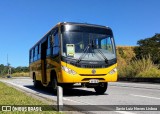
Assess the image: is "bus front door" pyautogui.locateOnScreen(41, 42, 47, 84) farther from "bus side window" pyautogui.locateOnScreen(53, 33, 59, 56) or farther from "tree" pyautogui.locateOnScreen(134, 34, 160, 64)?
"tree" pyautogui.locateOnScreen(134, 34, 160, 64)

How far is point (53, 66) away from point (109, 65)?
8.52 feet

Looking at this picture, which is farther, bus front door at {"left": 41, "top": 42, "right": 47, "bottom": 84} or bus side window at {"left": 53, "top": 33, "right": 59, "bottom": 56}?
bus front door at {"left": 41, "top": 42, "right": 47, "bottom": 84}

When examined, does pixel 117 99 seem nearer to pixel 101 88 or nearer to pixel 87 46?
pixel 87 46

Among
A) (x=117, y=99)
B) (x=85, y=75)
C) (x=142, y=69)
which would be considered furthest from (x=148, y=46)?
(x=117, y=99)

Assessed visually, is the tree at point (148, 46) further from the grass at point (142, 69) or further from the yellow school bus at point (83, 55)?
the yellow school bus at point (83, 55)

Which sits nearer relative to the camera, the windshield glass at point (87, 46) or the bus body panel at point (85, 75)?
the bus body panel at point (85, 75)

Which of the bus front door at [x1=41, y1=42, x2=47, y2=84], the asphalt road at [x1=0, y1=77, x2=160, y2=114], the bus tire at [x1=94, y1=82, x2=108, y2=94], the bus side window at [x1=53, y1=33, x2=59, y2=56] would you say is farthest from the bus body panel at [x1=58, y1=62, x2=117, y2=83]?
the bus front door at [x1=41, y1=42, x2=47, y2=84]

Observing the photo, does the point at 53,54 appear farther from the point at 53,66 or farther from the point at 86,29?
the point at 86,29

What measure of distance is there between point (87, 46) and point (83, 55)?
1.71ft

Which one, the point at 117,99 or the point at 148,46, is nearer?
the point at 117,99

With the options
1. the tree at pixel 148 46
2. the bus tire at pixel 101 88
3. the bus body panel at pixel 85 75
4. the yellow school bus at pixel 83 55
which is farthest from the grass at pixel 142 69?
the tree at pixel 148 46

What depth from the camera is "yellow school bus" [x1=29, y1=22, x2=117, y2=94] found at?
47.6ft

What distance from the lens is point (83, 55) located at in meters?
14.8

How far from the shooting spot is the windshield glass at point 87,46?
1470cm
